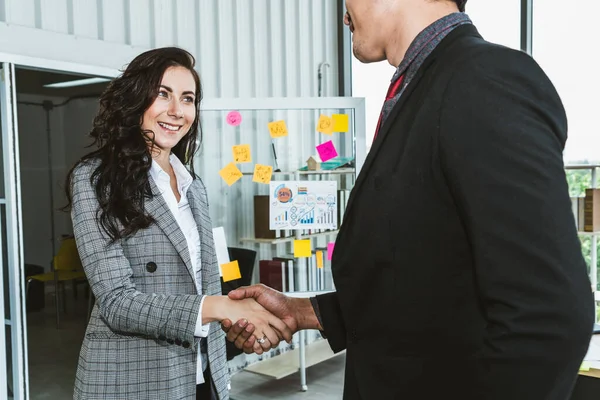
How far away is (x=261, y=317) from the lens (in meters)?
1.81

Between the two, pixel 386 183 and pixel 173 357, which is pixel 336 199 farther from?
pixel 386 183

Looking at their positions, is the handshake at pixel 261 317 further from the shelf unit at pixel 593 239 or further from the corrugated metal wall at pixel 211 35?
the shelf unit at pixel 593 239

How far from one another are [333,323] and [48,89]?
20.2 ft

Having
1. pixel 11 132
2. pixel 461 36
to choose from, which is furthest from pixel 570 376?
pixel 11 132

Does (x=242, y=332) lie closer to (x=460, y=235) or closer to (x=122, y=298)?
(x=122, y=298)

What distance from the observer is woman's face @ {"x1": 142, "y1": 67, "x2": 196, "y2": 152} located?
1.85m

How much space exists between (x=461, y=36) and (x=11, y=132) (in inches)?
95.0

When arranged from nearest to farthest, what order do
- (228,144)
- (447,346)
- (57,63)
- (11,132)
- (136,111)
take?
(447,346) < (136,111) < (11,132) < (57,63) < (228,144)

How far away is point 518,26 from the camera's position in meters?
4.20

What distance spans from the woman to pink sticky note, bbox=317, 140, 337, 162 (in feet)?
5.37

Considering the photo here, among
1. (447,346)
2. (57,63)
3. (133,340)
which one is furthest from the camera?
(57,63)

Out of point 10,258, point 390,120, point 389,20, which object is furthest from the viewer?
point 10,258

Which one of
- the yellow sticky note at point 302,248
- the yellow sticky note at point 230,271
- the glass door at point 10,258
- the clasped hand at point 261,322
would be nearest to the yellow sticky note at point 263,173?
the yellow sticky note at point 302,248

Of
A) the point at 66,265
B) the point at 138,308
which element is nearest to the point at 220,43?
the point at 66,265
